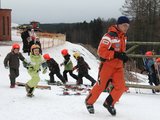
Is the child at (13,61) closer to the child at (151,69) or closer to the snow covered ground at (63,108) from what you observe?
the snow covered ground at (63,108)

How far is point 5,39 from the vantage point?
36969mm

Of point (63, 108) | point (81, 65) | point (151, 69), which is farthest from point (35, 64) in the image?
point (151, 69)

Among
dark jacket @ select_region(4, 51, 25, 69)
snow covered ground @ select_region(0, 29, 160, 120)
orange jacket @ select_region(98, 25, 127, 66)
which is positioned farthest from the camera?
dark jacket @ select_region(4, 51, 25, 69)

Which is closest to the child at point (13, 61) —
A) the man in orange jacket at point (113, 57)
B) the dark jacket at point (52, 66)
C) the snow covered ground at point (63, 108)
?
the snow covered ground at point (63, 108)

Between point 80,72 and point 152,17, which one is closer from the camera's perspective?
point 80,72

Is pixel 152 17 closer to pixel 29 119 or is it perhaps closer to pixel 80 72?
pixel 80 72

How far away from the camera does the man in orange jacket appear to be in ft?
23.4

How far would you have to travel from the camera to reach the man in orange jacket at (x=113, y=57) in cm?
713

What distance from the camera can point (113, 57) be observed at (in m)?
7.12

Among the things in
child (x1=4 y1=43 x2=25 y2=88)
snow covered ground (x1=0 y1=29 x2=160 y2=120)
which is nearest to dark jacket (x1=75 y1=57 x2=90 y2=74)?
child (x1=4 y1=43 x2=25 y2=88)

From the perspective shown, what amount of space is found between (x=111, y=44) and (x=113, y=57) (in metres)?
0.24

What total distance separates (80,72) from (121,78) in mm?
7219

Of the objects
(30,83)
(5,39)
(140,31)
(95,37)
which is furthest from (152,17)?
(30,83)

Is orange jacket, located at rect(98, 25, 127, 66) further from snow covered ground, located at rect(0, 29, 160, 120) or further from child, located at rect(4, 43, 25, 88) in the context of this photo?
child, located at rect(4, 43, 25, 88)
